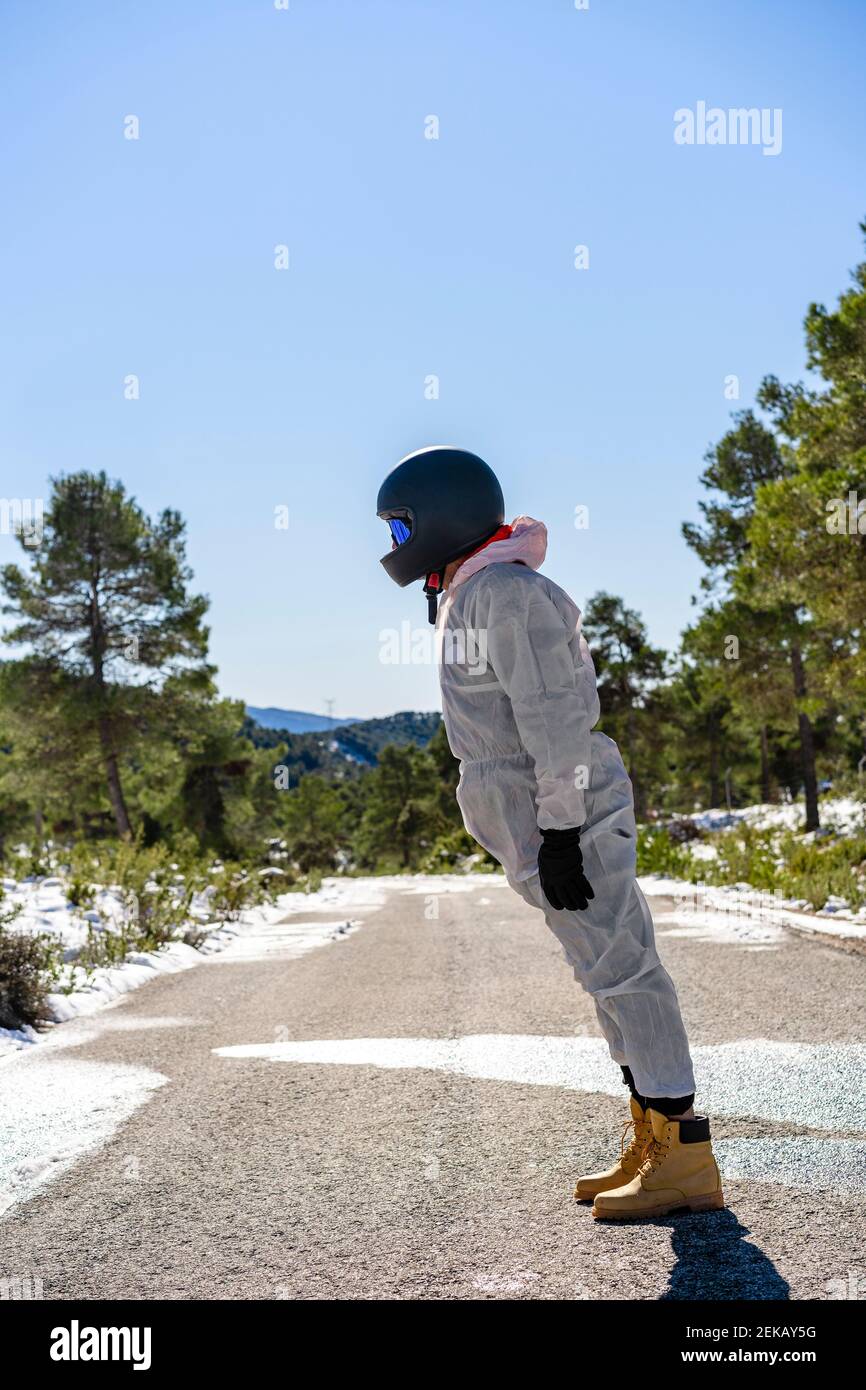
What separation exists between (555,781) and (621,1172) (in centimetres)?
111

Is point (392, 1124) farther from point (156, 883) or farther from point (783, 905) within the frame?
point (156, 883)

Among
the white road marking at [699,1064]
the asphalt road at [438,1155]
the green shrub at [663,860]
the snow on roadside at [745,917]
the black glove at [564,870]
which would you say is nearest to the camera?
the asphalt road at [438,1155]

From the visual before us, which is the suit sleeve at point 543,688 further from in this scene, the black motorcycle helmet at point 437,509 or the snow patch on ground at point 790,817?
the snow patch on ground at point 790,817

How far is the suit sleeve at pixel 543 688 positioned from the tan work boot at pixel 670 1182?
2.96ft

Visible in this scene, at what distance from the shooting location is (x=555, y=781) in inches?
109

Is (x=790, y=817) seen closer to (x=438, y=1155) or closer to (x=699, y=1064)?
(x=699, y=1064)

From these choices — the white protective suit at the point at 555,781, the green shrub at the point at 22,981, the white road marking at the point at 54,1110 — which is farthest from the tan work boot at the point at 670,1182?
the green shrub at the point at 22,981

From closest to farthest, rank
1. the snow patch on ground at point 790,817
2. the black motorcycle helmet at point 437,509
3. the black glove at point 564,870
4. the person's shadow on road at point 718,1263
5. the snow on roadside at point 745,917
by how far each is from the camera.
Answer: the person's shadow on road at point 718,1263
the black glove at point 564,870
the black motorcycle helmet at point 437,509
the snow on roadside at point 745,917
the snow patch on ground at point 790,817

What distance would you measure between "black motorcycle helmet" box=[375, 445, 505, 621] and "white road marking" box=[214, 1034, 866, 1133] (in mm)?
2094

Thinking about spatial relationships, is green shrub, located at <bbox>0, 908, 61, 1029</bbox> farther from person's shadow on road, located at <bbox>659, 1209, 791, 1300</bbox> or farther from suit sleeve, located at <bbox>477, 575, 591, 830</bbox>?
person's shadow on road, located at <bbox>659, 1209, 791, 1300</bbox>

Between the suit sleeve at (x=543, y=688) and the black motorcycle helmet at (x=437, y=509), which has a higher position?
the black motorcycle helmet at (x=437, y=509)

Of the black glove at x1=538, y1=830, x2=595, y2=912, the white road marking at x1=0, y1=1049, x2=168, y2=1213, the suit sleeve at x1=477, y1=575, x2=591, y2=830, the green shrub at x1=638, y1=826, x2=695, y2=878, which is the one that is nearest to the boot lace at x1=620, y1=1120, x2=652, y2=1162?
the black glove at x1=538, y1=830, x2=595, y2=912

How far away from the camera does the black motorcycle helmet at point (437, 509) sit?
3262mm

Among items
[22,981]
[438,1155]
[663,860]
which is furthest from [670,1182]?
[663,860]
